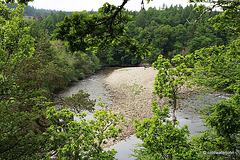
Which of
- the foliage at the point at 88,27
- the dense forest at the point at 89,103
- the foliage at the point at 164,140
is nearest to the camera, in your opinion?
the foliage at the point at 88,27

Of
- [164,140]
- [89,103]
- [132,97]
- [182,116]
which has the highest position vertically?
[89,103]

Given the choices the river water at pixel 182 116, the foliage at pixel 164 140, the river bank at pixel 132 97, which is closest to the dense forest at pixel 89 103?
the foliage at pixel 164 140

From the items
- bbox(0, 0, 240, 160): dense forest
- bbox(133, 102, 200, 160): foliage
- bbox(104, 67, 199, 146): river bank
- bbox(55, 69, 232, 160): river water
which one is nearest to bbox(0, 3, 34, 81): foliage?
bbox(0, 0, 240, 160): dense forest

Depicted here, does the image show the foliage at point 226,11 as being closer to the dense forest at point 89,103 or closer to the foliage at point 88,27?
the dense forest at point 89,103

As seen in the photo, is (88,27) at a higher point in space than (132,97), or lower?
higher

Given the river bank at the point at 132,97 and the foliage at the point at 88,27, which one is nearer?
the foliage at the point at 88,27

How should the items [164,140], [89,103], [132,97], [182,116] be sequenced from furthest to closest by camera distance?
[132,97] → [182,116] → [89,103] → [164,140]

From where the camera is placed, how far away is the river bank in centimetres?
1470

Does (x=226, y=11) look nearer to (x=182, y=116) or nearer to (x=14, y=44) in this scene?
(x=14, y=44)

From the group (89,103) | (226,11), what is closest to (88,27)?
(226,11)

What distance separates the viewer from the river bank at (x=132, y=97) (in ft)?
48.2

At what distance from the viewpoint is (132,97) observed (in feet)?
64.7

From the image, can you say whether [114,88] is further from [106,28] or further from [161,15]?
[161,15]

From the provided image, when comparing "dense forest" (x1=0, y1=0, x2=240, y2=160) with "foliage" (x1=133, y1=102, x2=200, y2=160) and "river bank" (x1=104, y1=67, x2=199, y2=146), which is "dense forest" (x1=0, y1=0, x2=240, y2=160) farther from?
A: "river bank" (x1=104, y1=67, x2=199, y2=146)
